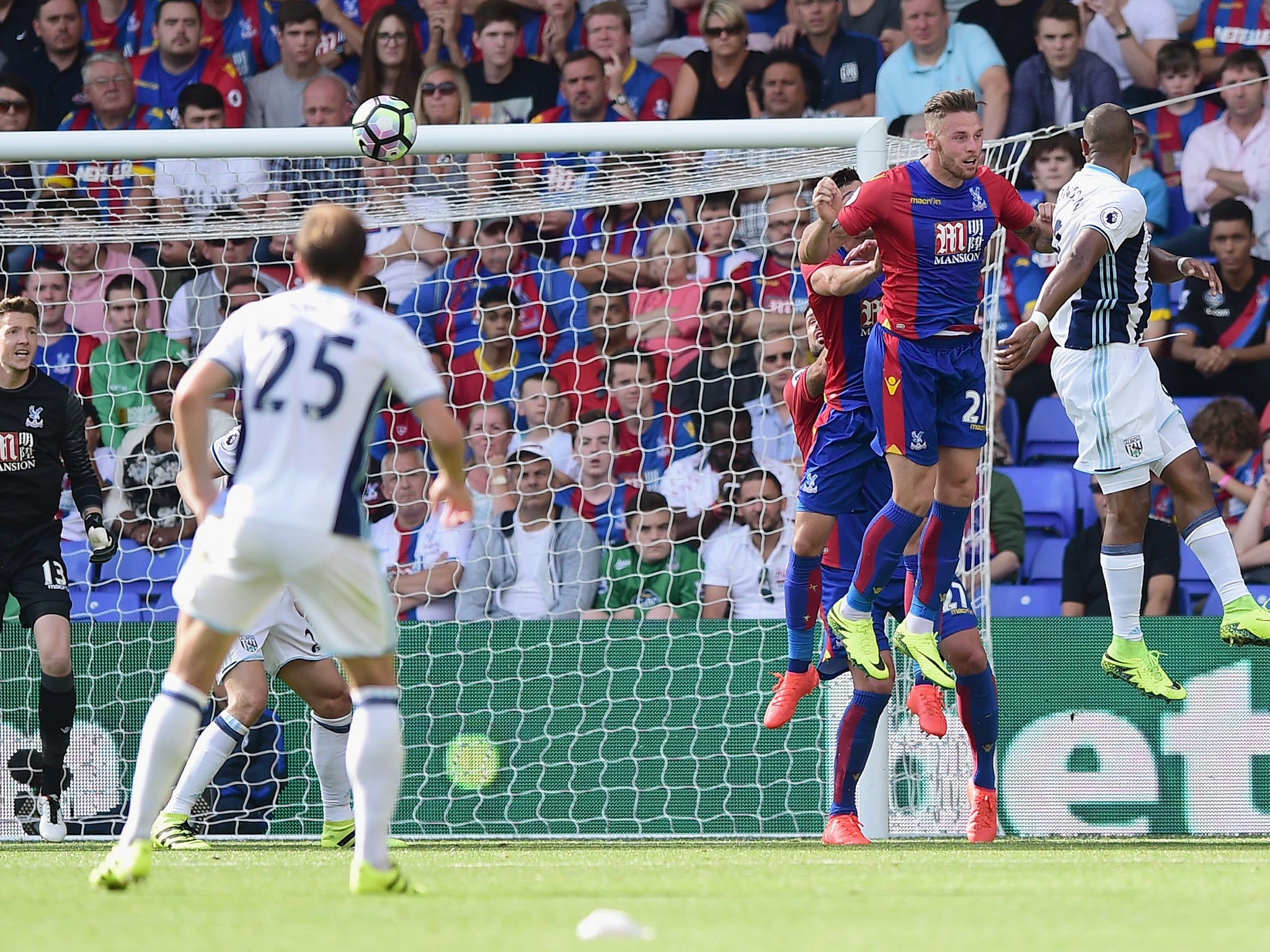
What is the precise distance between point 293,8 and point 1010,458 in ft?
20.2

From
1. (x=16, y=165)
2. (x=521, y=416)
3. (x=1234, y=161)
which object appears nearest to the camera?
(x=521, y=416)

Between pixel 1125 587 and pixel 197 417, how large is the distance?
168 inches

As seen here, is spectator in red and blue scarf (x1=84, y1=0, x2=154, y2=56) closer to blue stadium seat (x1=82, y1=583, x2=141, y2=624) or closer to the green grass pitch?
blue stadium seat (x1=82, y1=583, x2=141, y2=624)

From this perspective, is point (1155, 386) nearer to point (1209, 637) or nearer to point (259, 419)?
point (1209, 637)

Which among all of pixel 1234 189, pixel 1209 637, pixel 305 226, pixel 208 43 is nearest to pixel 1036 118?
pixel 1234 189

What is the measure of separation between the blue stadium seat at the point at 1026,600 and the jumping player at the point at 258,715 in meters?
4.27

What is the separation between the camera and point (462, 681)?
9.05m

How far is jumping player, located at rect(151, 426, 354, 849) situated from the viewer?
7.29 m

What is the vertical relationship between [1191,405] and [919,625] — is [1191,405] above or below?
above

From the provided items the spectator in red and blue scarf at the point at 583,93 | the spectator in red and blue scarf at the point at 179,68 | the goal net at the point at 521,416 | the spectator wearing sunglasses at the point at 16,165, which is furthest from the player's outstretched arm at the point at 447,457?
the spectator in red and blue scarf at the point at 179,68

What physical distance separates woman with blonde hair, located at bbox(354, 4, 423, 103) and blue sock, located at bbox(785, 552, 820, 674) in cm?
581

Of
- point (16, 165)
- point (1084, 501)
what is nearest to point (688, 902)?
point (1084, 501)

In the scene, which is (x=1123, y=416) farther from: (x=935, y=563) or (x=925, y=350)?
(x=935, y=563)

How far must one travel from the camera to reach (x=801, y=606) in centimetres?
752
